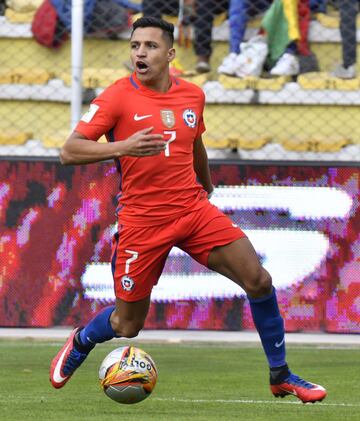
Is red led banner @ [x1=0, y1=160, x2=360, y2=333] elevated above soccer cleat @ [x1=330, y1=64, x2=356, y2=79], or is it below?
below

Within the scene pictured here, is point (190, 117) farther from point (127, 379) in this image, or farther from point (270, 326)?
point (127, 379)

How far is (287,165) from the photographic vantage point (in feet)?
36.6

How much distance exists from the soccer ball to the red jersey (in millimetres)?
826

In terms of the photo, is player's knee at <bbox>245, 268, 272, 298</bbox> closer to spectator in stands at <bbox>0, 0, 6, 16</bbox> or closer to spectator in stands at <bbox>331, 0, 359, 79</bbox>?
spectator in stands at <bbox>331, 0, 359, 79</bbox>

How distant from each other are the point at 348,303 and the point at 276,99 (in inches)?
131

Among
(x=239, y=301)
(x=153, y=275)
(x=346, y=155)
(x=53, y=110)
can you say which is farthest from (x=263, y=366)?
(x=53, y=110)

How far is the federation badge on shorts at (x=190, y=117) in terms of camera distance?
710 cm

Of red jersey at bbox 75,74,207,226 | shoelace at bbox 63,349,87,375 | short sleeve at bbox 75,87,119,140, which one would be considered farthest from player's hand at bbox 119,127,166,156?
shoelace at bbox 63,349,87,375

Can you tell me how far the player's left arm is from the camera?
292 inches

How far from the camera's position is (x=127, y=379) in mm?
6738

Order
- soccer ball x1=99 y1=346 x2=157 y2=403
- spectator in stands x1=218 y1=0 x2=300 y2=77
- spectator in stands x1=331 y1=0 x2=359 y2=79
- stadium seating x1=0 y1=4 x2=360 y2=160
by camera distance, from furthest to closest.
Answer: spectator in stands x1=218 y1=0 x2=300 y2=77, stadium seating x1=0 y1=4 x2=360 y2=160, spectator in stands x1=331 y1=0 x2=359 y2=79, soccer ball x1=99 y1=346 x2=157 y2=403

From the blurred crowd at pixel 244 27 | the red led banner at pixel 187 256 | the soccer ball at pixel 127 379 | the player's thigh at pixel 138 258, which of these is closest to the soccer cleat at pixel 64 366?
the player's thigh at pixel 138 258

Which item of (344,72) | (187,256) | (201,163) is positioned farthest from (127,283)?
(344,72)

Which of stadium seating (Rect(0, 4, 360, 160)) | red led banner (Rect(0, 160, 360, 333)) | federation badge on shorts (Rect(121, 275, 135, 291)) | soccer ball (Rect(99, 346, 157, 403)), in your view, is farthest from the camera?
stadium seating (Rect(0, 4, 360, 160))
